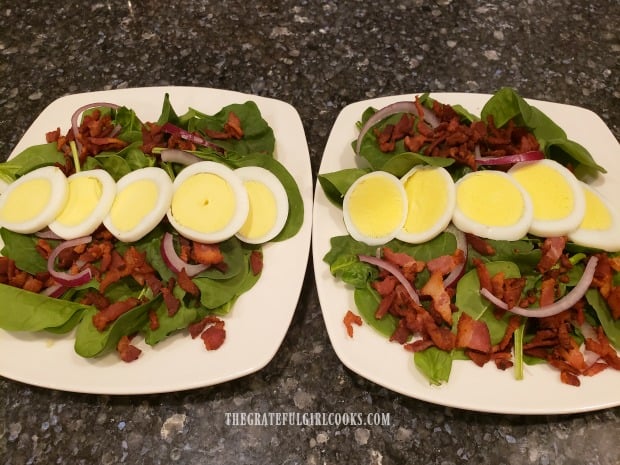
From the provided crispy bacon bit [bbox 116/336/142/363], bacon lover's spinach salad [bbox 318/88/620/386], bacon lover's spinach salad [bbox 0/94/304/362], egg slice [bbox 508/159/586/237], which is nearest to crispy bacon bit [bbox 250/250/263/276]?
bacon lover's spinach salad [bbox 0/94/304/362]

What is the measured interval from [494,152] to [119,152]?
4.50 ft

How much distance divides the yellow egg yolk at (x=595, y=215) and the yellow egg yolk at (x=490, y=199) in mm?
241

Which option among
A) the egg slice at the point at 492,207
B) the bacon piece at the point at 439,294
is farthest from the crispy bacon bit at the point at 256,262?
the egg slice at the point at 492,207

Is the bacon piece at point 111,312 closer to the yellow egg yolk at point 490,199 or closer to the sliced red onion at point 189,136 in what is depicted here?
the sliced red onion at point 189,136

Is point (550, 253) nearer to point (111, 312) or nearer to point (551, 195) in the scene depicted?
point (551, 195)

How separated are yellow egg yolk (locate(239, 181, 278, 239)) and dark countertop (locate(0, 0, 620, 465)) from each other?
11.7 inches

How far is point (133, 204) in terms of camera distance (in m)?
1.69

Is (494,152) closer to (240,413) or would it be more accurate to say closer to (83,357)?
(240,413)

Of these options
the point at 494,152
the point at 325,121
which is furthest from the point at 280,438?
the point at 325,121

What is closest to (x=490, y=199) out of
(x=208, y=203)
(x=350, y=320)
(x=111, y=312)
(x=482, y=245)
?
(x=482, y=245)

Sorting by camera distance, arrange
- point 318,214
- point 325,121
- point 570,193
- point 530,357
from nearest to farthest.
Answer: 1. point 530,357
2. point 570,193
3. point 318,214
4. point 325,121

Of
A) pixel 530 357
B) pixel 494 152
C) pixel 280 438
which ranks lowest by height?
pixel 280 438

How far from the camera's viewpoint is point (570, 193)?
1.68 meters

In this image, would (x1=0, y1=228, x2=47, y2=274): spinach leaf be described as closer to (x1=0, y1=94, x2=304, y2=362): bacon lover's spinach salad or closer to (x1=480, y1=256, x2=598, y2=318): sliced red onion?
(x1=0, y1=94, x2=304, y2=362): bacon lover's spinach salad
